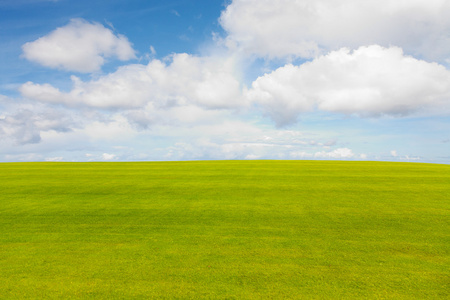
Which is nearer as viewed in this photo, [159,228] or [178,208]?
[159,228]

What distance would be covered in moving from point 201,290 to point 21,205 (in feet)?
49.8

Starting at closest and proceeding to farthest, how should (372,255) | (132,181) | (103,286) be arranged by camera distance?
(103,286)
(372,255)
(132,181)

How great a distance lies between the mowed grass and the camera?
7457mm

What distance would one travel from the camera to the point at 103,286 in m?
7.48

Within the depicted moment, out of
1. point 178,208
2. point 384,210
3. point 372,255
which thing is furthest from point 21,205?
point 384,210

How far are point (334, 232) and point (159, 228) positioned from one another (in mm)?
7987

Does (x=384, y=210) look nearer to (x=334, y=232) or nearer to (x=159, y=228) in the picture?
(x=334, y=232)

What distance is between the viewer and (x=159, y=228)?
40.2ft

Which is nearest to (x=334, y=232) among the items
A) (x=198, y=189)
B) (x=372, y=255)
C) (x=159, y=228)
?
(x=372, y=255)

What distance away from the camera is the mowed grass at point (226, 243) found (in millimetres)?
7457

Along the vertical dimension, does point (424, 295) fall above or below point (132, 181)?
below

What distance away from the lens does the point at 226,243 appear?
409 inches

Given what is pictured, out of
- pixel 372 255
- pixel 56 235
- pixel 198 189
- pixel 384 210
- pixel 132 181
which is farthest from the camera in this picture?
pixel 132 181

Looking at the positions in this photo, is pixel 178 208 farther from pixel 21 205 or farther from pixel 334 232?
pixel 21 205
